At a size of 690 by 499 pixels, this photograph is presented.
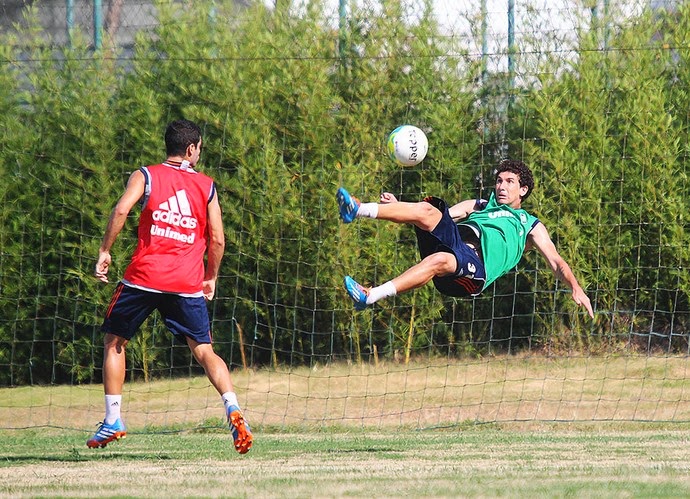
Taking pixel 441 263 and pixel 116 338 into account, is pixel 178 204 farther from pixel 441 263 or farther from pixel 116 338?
pixel 441 263

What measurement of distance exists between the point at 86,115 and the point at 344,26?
9.13 feet

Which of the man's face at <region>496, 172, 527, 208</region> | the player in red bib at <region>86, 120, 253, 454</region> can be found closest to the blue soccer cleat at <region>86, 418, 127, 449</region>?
the player in red bib at <region>86, 120, 253, 454</region>

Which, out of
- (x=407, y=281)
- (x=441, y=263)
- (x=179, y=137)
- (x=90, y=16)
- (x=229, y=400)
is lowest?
(x=229, y=400)

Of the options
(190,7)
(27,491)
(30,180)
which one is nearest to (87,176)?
(30,180)

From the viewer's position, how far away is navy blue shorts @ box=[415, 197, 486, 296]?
6.70 metres

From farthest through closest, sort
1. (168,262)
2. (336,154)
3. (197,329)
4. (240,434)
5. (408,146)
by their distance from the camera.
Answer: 1. (336,154)
2. (408,146)
3. (197,329)
4. (168,262)
5. (240,434)

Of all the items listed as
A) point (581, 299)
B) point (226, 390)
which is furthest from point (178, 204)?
point (581, 299)

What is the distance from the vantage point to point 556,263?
7070 mm

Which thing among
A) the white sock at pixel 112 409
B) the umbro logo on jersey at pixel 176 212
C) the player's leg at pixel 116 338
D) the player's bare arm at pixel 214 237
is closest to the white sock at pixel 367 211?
the player's bare arm at pixel 214 237

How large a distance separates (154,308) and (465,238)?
84.8 inches

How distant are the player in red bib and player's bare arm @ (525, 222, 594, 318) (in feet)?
7.32

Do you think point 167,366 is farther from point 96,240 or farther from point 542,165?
point 542,165

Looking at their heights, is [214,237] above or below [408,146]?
below

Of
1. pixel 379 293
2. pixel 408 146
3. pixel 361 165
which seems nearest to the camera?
pixel 379 293
